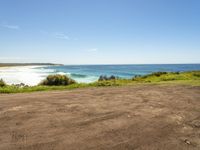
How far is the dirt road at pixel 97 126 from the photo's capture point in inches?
179

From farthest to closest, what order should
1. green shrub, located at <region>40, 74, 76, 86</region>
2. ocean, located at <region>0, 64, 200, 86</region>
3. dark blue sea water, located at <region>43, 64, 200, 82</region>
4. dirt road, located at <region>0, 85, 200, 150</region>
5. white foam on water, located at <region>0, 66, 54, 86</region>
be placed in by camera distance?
dark blue sea water, located at <region>43, 64, 200, 82</region>, ocean, located at <region>0, 64, 200, 86</region>, white foam on water, located at <region>0, 66, 54, 86</region>, green shrub, located at <region>40, 74, 76, 86</region>, dirt road, located at <region>0, 85, 200, 150</region>

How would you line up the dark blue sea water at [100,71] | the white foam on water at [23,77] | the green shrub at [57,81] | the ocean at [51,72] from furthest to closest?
the dark blue sea water at [100,71] < the ocean at [51,72] < the white foam on water at [23,77] < the green shrub at [57,81]

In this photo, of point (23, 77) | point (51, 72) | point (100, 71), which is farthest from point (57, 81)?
point (100, 71)

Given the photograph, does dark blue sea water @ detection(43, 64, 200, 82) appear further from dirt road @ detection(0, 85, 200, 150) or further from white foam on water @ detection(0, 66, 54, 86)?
dirt road @ detection(0, 85, 200, 150)

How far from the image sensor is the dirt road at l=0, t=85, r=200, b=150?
4535 millimetres

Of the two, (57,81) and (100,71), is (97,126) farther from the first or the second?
(100,71)

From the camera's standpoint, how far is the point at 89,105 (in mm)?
8062

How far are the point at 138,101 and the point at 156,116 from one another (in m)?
2.29

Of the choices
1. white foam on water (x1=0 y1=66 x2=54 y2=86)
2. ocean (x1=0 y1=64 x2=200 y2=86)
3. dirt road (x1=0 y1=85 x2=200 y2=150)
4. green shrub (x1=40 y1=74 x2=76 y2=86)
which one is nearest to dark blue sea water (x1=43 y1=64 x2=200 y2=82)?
ocean (x1=0 y1=64 x2=200 y2=86)

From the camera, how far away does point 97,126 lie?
18.4ft

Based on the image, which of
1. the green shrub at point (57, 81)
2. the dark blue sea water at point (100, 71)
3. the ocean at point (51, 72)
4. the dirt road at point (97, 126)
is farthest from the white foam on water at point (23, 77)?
the dirt road at point (97, 126)

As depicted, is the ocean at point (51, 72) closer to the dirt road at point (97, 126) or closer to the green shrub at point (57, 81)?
the green shrub at point (57, 81)

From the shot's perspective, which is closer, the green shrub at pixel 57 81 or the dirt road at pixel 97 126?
the dirt road at pixel 97 126

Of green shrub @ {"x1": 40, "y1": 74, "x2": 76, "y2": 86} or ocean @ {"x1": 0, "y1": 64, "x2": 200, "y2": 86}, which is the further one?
ocean @ {"x1": 0, "y1": 64, "x2": 200, "y2": 86}
